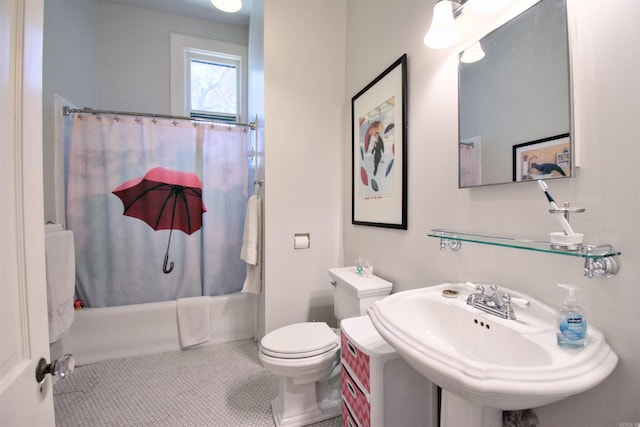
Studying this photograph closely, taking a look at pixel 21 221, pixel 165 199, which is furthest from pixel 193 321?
pixel 21 221

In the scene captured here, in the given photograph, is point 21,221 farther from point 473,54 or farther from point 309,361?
point 473,54

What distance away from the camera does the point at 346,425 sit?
123cm

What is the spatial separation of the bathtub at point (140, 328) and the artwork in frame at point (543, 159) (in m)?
2.12

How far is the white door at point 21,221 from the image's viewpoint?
493 millimetres

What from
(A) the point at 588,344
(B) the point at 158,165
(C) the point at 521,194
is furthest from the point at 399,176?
(B) the point at 158,165

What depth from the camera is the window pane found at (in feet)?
9.46

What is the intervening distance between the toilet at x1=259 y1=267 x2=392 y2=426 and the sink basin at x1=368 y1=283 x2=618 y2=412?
463 millimetres

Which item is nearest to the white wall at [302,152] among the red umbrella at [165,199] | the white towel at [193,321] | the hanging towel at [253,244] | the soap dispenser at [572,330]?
the hanging towel at [253,244]

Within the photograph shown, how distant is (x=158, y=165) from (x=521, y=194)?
Result: 237 cm

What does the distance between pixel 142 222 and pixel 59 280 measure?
664 millimetres

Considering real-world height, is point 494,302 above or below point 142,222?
below

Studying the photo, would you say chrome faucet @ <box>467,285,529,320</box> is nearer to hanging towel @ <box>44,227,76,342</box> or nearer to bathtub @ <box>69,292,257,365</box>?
bathtub @ <box>69,292,257,365</box>

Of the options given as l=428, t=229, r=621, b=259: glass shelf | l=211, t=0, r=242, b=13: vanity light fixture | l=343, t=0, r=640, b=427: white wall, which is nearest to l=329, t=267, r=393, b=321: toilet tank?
l=343, t=0, r=640, b=427: white wall

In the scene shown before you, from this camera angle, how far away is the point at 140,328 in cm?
208
